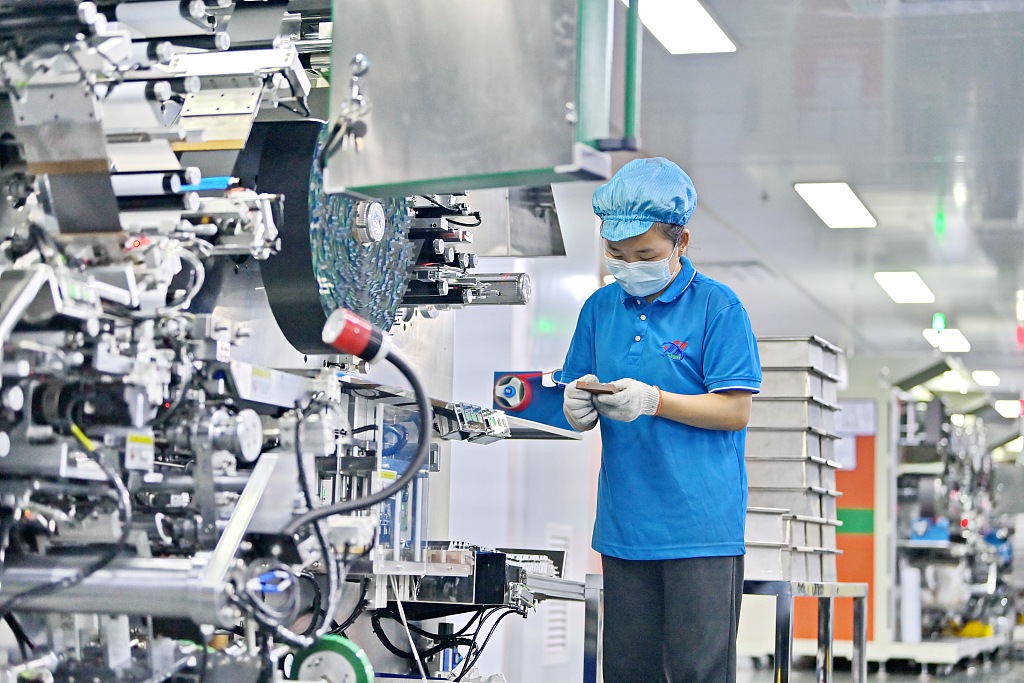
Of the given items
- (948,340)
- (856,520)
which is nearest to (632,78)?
(856,520)

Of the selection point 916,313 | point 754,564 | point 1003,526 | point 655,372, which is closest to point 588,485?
point 754,564

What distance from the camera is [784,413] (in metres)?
3.97

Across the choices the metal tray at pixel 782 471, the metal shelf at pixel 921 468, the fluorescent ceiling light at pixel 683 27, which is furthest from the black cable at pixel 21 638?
the metal shelf at pixel 921 468

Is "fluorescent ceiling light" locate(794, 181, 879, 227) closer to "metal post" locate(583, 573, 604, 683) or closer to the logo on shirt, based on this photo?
"metal post" locate(583, 573, 604, 683)

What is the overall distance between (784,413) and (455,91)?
255 cm

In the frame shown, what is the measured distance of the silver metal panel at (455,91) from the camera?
1583 mm

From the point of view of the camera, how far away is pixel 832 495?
13.8 ft

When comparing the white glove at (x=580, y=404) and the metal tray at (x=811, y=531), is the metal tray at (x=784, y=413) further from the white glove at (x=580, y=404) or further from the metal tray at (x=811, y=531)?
the white glove at (x=580, y=404)

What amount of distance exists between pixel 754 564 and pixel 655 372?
150 centimetres

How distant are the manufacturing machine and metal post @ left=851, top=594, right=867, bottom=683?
95.2 inches

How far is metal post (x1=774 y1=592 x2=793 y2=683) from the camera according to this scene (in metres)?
3.24

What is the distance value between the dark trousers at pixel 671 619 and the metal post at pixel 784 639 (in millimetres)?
972

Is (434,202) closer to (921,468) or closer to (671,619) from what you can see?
(671,619)

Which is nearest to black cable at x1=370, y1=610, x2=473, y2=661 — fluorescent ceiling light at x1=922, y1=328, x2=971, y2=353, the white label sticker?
the white label sticker
